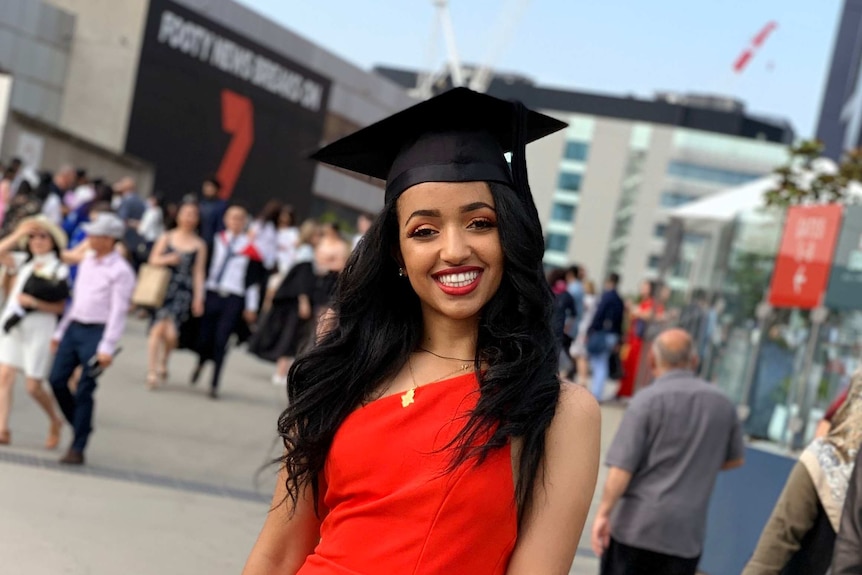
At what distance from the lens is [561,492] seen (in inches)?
101

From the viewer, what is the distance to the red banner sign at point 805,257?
33.3 ft

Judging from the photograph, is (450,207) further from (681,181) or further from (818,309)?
(681,181)

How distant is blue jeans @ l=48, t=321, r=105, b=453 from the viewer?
9109 mm

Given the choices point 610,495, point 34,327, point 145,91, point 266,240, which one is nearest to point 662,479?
point 610,495

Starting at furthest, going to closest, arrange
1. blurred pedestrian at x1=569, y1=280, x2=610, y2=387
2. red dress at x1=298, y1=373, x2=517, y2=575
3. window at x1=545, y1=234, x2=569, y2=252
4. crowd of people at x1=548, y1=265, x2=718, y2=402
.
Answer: window at x1=545, y1=234, x2=569, y2=252 < blurred pedestrian at x1=569, y1=280, x2=610, y2=387 < crowd of people at x1=548, y1=265, x2=718, y2=402 < red dress at x1=298, y1=373, x2=517, y2=575

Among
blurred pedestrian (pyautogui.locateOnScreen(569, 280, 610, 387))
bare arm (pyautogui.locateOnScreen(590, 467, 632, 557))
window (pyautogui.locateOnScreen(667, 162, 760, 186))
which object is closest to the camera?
bare arm (pyautogui.locateOnScreen(590, 467, 632, 557))

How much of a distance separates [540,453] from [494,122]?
672 mm

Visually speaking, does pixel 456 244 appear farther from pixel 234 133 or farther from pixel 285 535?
pixel 234 133

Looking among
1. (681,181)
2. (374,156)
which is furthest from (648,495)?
(681,181)

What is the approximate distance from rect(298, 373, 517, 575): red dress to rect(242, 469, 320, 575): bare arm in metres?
0.15

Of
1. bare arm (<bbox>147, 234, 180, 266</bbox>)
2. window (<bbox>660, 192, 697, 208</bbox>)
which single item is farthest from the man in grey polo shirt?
window (<bbox>660, 192, 697, 208</bbox>)

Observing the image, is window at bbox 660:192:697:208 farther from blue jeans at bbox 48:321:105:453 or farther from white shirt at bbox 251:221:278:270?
blue jeans at bbox 48:321:105:453

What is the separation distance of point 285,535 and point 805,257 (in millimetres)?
8403

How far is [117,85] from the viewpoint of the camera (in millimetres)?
35031
